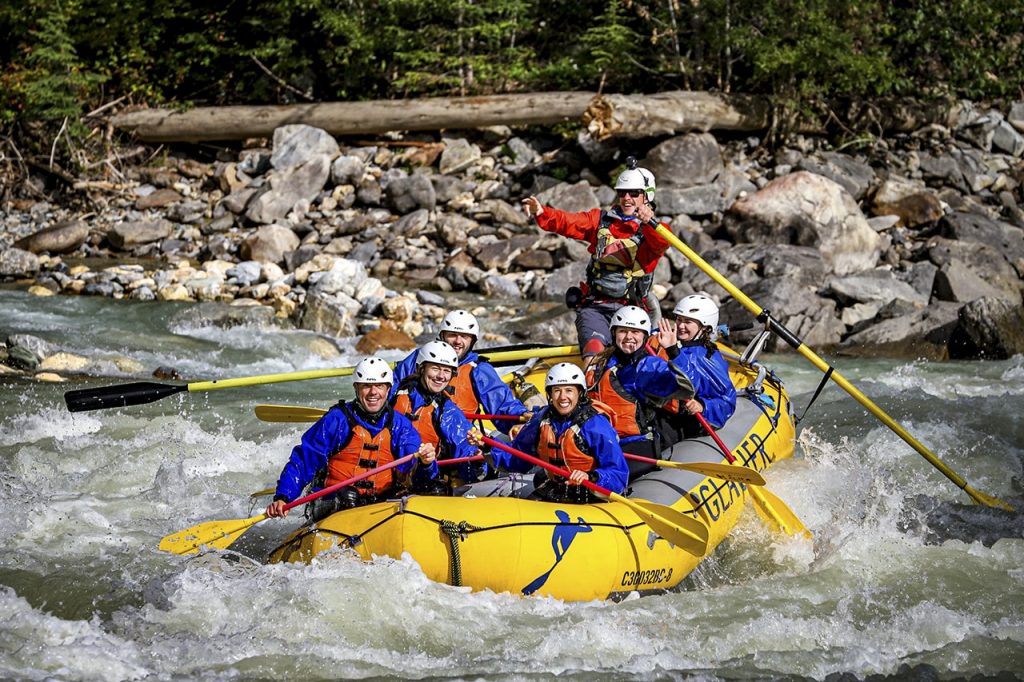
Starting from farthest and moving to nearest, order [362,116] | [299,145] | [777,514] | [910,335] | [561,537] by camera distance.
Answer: [362,116]
[299,145]
[910,335]
[777,514]
[561,537]

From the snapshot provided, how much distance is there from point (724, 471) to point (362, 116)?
1136cm

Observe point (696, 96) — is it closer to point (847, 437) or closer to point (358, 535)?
point (847, 437)

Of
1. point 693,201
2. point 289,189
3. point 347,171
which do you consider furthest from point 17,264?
point 693,201

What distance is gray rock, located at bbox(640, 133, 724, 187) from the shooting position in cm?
1433

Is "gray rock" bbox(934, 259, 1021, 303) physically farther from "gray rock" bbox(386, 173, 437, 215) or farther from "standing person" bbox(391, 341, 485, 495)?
"standing person" bbox(391, 341, 485, 495)

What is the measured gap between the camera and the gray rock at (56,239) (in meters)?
14.0

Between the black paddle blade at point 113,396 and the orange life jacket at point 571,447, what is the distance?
88.0 inches

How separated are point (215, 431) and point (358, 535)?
3716 mm

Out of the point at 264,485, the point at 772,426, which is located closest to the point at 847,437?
the point at 772,426

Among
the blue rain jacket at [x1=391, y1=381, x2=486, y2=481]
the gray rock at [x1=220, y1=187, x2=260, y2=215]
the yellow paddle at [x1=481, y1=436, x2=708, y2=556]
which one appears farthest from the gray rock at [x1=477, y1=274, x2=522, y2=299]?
the yellow paddle at [x1=481, y1=436, x2=708, y2=556]

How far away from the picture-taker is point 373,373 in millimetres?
5598

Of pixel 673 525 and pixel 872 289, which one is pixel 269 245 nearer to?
pixel 872 289

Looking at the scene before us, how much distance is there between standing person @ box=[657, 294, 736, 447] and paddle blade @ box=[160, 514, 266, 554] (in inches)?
95.4

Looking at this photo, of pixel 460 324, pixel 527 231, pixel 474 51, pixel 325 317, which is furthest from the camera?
pixel 474 51
